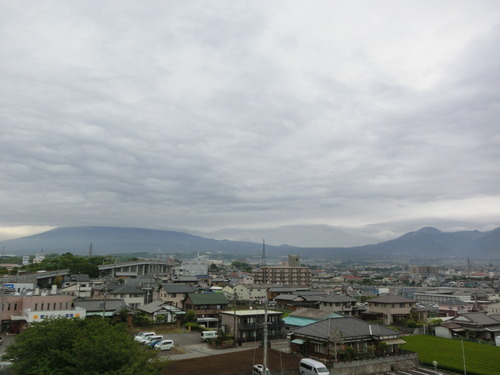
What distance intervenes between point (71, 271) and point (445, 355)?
68828 mm

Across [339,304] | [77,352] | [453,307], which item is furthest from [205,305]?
[453,307]

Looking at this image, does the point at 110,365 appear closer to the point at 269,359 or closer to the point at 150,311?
the point at 269,359

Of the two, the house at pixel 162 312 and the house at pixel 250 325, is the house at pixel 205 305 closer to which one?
the house at pixel 162 312

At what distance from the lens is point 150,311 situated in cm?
3881

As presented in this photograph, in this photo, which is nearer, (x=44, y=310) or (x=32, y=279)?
(x=44, y=310)

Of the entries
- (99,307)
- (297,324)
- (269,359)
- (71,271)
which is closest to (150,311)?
(99,307)

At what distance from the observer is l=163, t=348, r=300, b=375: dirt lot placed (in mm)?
21203

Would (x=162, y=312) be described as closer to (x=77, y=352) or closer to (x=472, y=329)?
(x=77, y=352)

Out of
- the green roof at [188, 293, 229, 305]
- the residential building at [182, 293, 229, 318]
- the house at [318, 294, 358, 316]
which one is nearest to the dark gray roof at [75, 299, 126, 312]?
the residential building at [182, 293, 229, 318]

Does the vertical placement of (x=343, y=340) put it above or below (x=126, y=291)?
below

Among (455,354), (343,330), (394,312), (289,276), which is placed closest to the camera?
(343,330)

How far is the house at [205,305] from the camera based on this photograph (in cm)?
4216

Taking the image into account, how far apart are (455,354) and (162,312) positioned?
90.8 ft

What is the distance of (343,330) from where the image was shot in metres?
26.0
